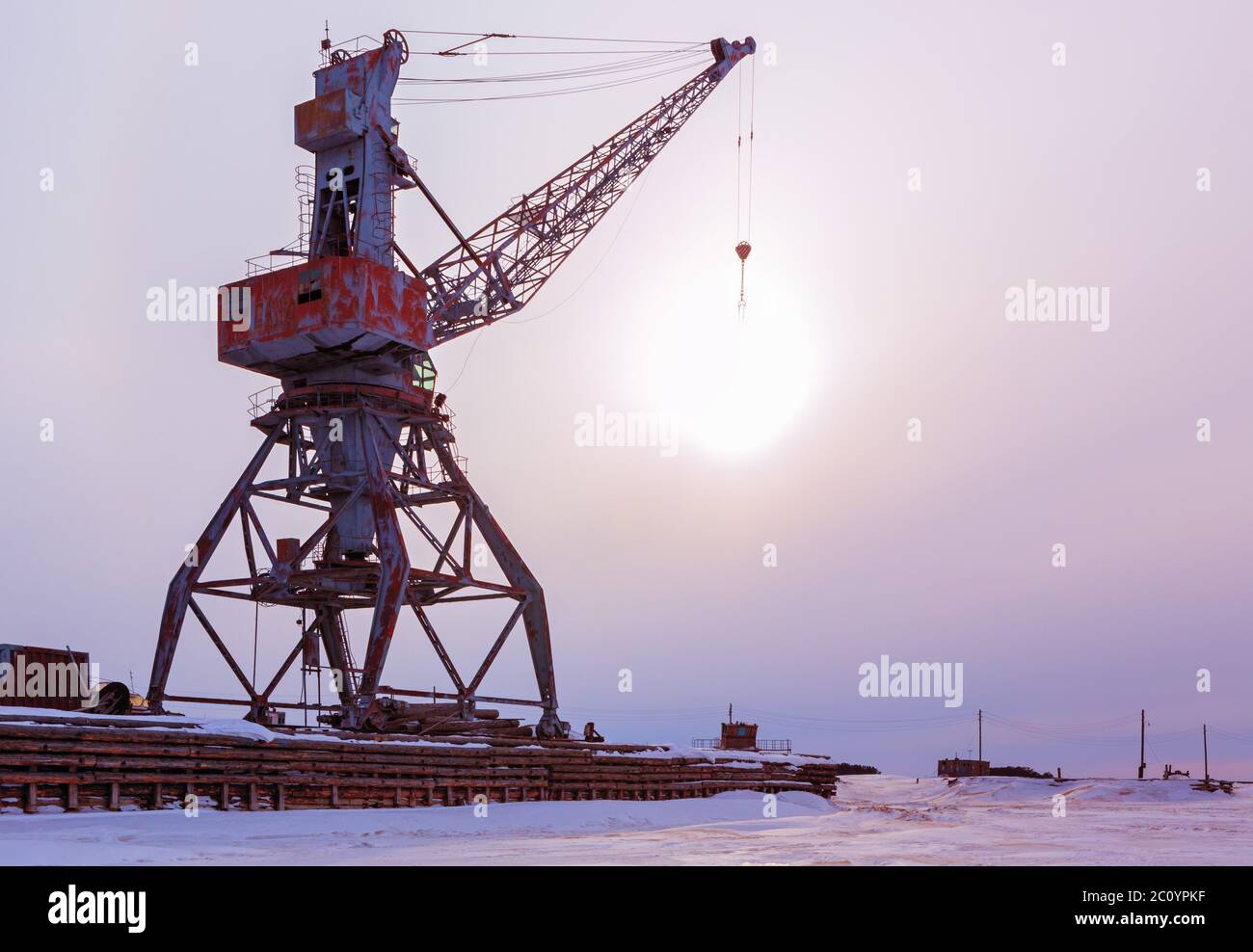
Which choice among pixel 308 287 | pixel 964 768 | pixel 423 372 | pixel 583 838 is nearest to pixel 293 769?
pixel 583 838

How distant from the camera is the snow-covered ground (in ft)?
80.9

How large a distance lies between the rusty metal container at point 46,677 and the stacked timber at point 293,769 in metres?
10.4

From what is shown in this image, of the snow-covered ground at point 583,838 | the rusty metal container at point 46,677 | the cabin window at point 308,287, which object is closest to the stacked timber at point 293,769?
the snow-covered ground at point 583,838

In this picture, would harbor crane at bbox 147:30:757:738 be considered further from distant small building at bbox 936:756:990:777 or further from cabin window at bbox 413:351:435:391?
distant small building at bbox 936:756:990:777

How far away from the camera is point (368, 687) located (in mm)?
44219

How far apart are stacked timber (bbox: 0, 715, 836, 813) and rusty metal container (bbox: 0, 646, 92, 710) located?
10.4 metres

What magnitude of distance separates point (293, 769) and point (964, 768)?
4741 inches

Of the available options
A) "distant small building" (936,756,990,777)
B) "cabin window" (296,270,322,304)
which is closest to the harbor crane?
"cabin window" (296,270,322,304)

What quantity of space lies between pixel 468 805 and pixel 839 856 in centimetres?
1723

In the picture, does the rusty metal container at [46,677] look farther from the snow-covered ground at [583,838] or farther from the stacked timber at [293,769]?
the snow-covered ground at [583,838]

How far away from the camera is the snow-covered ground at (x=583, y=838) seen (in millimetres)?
24672

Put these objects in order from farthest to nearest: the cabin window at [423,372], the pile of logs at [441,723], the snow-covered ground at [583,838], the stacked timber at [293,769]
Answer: the cabin window at [423,372] < the pile of logs at [441,723] < the stacked timber at [293,769] < the snow-covered ground at [583,838]

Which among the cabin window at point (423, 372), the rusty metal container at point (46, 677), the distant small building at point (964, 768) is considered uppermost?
the cabin window at point (423, 372)
